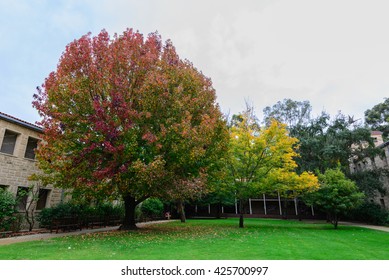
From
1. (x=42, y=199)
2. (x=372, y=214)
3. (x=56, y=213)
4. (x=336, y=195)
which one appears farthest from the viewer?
(x=372, y=214)

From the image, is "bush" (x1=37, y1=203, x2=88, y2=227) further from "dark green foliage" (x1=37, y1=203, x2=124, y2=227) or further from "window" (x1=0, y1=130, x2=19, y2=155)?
"window" (x1=0, y1=130, x2=19, y2=155)

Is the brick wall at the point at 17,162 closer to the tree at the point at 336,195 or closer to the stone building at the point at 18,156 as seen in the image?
the stone building at the point at 18,156

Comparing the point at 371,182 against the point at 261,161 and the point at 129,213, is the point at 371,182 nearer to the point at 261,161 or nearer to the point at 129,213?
the point at 261,161

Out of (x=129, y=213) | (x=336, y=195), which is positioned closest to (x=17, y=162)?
(x=129, y=213)

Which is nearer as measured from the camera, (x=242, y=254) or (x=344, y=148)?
(x=242, y=254)

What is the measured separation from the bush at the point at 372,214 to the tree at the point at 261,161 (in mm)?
12116

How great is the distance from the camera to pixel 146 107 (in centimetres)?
1317

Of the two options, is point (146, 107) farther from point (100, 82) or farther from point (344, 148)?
point (344, 148)

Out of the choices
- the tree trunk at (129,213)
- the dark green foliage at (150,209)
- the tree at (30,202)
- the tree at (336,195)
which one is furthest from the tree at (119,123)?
the dark green foliage at (150,209)

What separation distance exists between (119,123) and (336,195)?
17.6 meters

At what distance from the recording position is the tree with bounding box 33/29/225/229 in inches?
492

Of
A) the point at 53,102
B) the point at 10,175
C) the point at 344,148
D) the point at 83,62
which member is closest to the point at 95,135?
the point at 53,102

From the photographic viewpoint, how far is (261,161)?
19406 mm

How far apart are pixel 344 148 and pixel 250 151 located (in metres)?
17.2
